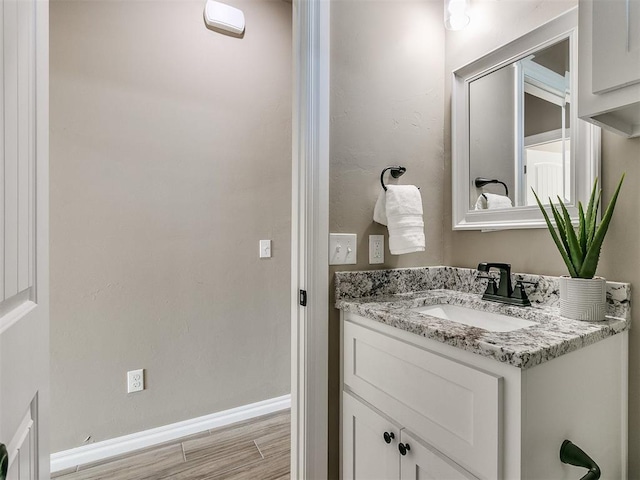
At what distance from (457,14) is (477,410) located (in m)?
1.47

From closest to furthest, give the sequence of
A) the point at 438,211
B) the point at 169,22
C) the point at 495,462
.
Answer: the point at 495,462
the point at 438,211
the point at 169,22

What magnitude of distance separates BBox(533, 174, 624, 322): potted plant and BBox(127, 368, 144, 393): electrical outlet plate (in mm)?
1981

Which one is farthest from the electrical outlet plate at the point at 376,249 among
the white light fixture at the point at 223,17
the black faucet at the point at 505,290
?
the white light fixture at the point at 223,17

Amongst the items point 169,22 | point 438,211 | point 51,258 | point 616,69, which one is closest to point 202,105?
point 169,22

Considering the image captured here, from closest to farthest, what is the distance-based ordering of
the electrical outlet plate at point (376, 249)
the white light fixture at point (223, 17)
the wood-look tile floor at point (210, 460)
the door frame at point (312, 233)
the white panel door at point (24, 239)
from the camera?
the white panel door at point (24, 239), the door frame at point (312, 233), the electrical outlet plate at point (376, 249), the wood-look tile floor at point (210, 460), the white light fixture at point (223, 17)

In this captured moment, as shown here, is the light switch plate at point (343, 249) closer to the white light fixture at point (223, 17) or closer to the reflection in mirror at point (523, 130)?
the reflection in mirror at point (523, 130)

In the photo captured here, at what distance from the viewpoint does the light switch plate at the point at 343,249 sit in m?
1.27

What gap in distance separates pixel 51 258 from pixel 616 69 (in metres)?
2.22

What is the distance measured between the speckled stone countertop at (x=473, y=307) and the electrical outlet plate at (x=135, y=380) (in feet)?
4.29

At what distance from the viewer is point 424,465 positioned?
90 centimetres

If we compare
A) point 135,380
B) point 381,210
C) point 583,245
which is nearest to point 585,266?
point 583,245

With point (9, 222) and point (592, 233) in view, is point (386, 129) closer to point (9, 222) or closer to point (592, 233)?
point (592, 233)

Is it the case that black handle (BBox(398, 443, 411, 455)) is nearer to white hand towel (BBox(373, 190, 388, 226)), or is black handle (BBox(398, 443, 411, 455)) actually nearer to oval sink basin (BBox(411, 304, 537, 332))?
oval sink basin (BBox(411, 304, 537, 332))

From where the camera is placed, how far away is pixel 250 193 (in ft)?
6.97
